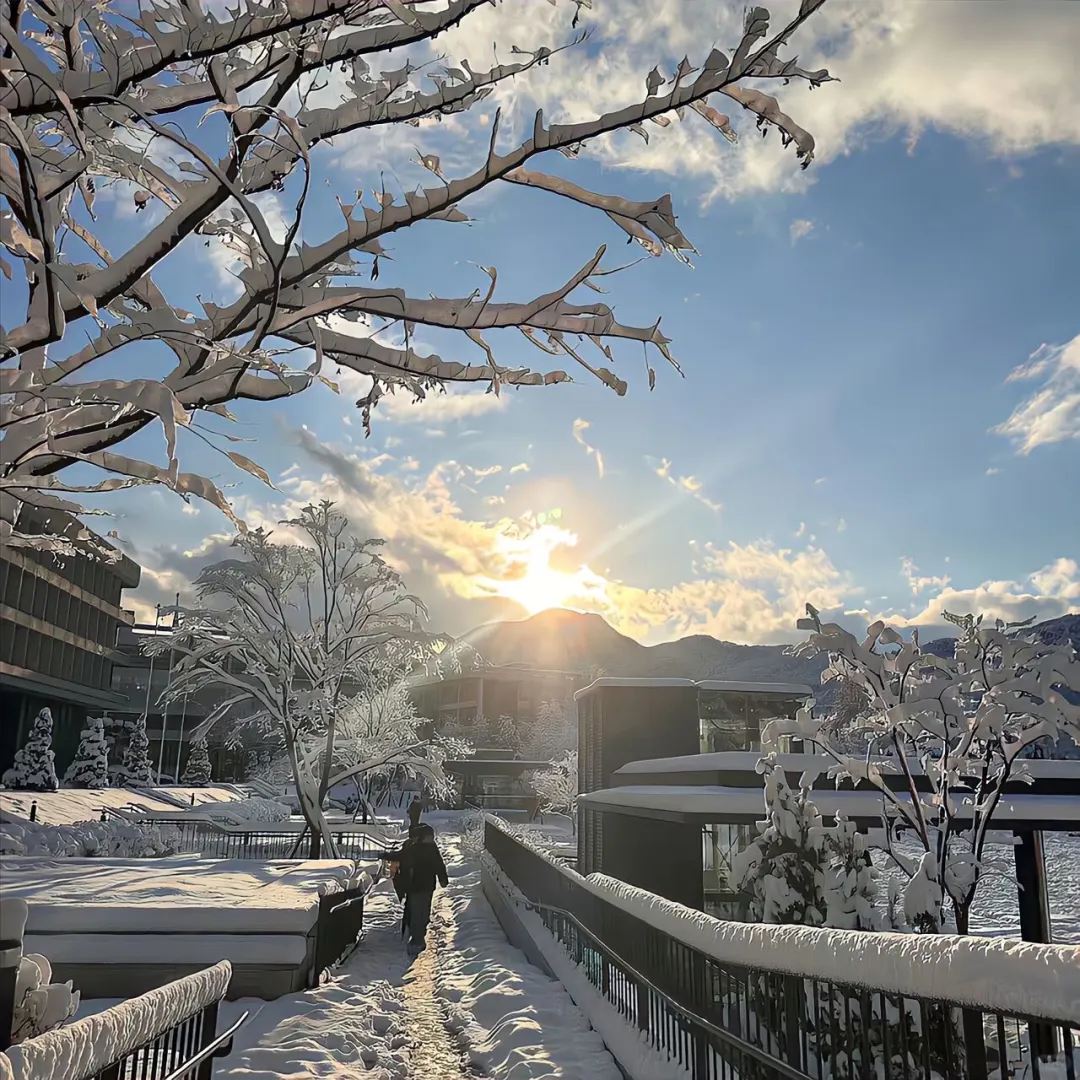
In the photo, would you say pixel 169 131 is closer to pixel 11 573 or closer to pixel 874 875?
pixel 874 875

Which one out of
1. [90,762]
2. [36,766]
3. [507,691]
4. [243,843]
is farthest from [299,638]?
[507,691]

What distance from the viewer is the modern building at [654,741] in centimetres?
1731

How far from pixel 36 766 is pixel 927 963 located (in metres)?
49.0

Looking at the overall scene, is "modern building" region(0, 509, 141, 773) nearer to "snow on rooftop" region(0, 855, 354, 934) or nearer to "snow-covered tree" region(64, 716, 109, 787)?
"snow-covered tree" region(64, 716, 109, 787)

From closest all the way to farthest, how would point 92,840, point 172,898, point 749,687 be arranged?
point 172,898 < point 749,687 < point 92,840

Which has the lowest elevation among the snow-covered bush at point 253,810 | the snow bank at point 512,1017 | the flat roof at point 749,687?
the snow-covered bush at point 253,810

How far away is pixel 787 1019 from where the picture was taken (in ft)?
14.1

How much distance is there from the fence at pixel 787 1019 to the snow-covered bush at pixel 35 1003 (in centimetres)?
335

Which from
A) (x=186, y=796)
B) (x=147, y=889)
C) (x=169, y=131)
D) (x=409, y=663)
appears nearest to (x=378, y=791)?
(x=186, y=796)

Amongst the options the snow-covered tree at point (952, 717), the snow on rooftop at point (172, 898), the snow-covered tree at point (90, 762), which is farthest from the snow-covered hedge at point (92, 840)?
the snow-covered tree at point (90, 762)

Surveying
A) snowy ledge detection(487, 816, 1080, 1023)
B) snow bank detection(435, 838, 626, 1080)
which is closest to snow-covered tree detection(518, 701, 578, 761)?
snow bank detection(435, 838, 626, 1080)

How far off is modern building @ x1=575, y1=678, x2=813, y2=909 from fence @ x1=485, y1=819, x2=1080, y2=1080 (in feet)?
28.2

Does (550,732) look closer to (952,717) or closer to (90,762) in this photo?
(90,762)

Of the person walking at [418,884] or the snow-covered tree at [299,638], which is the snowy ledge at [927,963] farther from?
the snow-covered tree at [299,638]
